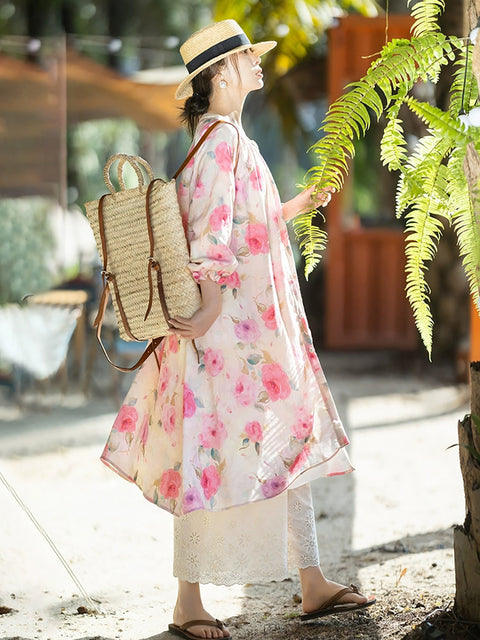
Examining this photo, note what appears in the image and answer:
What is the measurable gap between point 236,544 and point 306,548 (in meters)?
0.23

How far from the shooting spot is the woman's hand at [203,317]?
2.53 meters

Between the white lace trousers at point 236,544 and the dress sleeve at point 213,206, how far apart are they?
0.64 m

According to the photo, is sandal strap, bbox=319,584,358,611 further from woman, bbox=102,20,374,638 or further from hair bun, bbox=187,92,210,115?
hair bun, bbox=187,92,210,115

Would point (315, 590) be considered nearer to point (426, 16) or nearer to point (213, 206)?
point (213, 206)

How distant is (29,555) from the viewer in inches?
125

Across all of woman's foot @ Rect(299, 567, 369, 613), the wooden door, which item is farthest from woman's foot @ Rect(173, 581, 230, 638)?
the wooden door

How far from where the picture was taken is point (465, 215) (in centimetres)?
239

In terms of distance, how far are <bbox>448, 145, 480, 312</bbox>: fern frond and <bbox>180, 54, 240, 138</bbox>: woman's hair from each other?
69 centimetres

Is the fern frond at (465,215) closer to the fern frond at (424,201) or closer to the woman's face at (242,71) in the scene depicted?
the fern frond at (424,201)

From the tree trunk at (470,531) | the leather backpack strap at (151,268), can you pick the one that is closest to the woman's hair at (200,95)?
the leather backpack strap at (151,268)

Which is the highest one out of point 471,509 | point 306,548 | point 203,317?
point 203,317

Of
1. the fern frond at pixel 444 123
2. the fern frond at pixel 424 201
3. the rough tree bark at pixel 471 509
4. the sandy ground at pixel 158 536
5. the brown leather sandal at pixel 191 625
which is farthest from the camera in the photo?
the sandy ground at pixel 158 536

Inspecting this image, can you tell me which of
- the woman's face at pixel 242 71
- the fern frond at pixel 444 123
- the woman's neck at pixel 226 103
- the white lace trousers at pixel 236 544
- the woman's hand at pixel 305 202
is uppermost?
the woman's face at pixel 242 71

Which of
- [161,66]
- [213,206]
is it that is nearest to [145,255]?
[213,206]
